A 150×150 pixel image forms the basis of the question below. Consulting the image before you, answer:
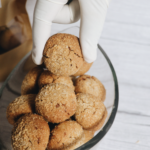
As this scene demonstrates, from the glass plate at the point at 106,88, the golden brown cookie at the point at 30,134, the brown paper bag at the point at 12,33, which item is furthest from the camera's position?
the brown paper bag at the point at 12,33

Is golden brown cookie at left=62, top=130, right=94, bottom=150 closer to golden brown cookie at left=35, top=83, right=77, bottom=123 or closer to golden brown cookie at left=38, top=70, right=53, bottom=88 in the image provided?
golden brown cookie at left=35, top=83, right=77, bottom=123

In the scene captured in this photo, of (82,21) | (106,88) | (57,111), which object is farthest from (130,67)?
(57,111)

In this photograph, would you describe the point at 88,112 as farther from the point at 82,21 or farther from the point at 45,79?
the point at 82,21

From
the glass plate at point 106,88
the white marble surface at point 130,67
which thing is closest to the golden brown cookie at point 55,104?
the glass plate at point 106,88

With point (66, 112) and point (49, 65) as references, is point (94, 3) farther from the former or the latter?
point (66, 112)

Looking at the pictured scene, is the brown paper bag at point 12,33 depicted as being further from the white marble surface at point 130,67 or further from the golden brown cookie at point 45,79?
the golden brown cookie at point 45,79

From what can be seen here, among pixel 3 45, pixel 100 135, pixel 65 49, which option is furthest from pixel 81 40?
pixel 3 45

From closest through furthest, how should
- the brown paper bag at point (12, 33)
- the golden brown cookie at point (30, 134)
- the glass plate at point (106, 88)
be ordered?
the golden brown cookie at point (30, 134), the glass plate at point (106, 88), the brown paper bag at point (12, 33)
